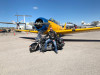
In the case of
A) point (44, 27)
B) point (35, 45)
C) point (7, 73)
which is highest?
point (44, 27)

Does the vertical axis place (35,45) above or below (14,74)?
above

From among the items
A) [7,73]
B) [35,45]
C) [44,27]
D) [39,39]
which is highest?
[44,27]

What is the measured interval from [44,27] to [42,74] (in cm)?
614

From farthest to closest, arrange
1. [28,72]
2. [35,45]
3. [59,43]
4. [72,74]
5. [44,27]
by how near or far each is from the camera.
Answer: [44,27] < [59,43] < [35,45] < [28,72] < [72,74]

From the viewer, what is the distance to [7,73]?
249cm

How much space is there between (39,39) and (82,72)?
322 centimetres

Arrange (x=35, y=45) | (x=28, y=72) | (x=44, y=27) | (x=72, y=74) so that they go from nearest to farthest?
(x=72, y=74) < (x=28, y=72) < (x=35, y=45) < (x=44, y=27)

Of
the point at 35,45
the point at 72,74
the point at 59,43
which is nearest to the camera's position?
the point at 72,74

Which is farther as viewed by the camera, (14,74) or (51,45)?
(51,45)

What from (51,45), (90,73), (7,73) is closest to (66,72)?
(90,73)

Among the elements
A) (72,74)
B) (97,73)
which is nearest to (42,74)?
(72,74)

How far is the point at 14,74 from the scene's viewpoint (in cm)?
243

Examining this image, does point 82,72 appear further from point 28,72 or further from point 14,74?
point 14,74

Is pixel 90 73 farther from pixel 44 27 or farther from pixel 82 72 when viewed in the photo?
pixel 44 27
